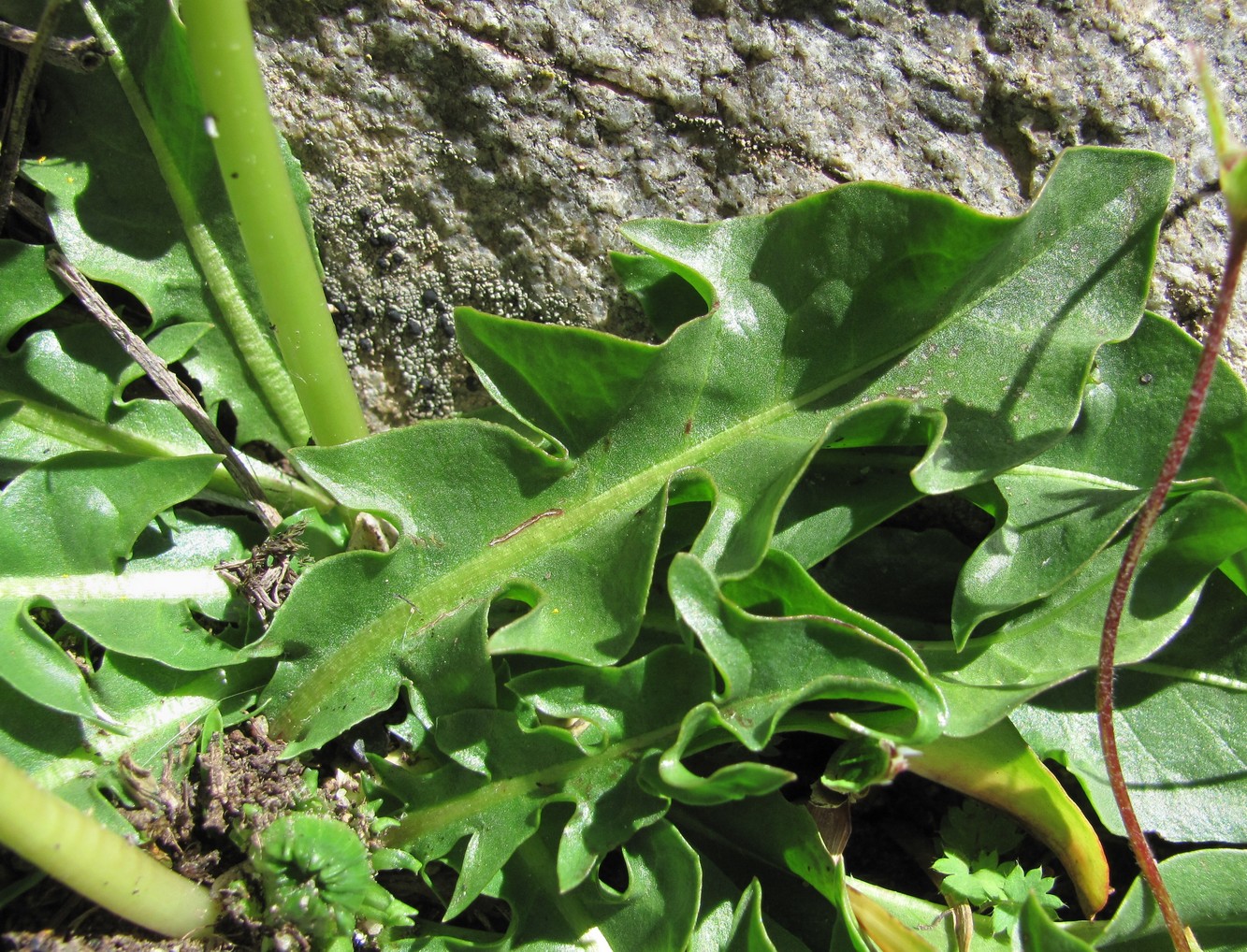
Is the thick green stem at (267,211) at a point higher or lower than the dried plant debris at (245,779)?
higher

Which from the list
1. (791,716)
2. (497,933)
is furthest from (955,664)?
(497,933)

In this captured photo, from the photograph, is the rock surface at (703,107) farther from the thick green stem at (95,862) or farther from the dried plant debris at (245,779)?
the thick green stem at (95,862)

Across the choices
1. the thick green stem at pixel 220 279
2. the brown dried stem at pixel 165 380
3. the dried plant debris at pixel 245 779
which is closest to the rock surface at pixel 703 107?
the thick green stem at pixel 220 279

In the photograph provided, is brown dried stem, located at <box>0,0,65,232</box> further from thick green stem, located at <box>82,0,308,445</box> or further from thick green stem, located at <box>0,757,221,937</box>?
thick green stem, located at <box>0,757,221,937</box>

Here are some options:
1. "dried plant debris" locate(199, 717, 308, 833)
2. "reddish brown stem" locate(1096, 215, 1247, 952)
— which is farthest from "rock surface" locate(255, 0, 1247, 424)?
"dried plant debris" locate(199, 717, 308, 833)

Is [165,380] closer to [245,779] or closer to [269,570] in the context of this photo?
Result: [269,570]
